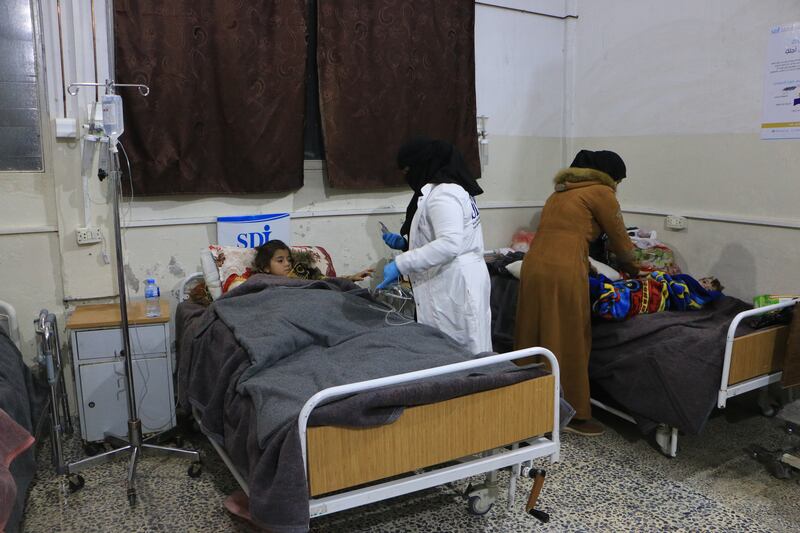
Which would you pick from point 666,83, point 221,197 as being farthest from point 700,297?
point 221,197

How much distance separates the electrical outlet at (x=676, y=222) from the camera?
401cm

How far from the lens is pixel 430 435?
202cm

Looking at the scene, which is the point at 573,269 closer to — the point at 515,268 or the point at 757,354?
the point at 515,268

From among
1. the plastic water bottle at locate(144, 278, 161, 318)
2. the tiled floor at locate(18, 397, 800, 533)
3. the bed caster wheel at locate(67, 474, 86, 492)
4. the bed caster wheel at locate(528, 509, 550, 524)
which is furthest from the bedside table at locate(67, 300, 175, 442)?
the bed caster wheel at locate(528, 509, 550, 524)

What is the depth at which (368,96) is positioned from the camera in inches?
154

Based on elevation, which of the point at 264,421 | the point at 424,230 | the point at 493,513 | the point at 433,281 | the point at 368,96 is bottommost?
the point at 493,513

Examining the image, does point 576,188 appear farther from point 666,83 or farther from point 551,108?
point 551,108

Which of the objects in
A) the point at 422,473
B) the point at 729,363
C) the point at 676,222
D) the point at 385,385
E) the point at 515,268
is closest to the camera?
the point at 385,385

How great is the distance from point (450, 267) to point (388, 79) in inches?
60.9

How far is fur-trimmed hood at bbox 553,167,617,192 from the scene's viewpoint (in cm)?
A: 325

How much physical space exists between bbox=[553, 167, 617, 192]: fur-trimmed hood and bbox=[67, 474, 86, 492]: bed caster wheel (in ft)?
8.44

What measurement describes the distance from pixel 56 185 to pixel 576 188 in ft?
8.39

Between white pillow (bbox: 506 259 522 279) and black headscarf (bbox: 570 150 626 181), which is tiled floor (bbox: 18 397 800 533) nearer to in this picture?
white pillow (bbox: 506 259 522 279)

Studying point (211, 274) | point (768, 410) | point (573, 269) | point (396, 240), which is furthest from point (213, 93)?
point (768, 410)
